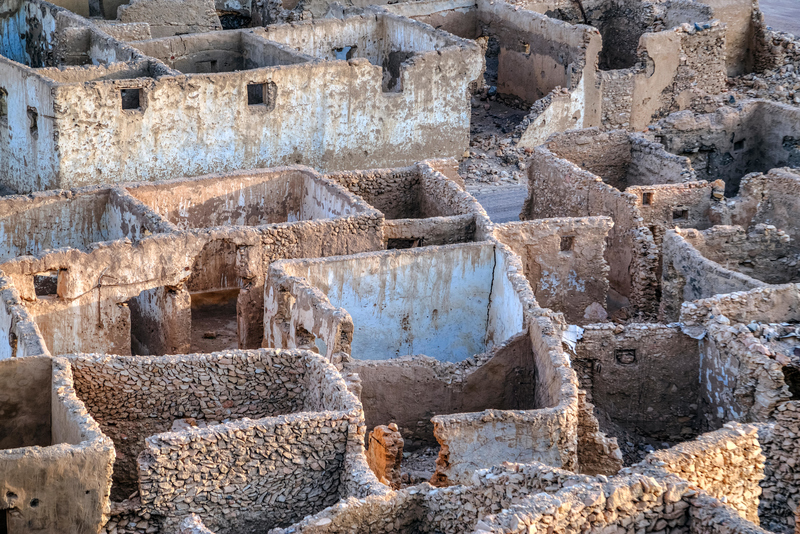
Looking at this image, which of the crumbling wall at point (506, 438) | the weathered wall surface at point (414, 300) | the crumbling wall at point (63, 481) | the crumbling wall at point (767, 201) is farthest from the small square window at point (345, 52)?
the crumbling wall at point (63, 481)

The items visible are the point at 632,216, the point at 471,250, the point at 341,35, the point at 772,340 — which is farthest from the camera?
the point at 341,35

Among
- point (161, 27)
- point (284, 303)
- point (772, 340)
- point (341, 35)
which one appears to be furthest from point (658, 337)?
point (161, 27)

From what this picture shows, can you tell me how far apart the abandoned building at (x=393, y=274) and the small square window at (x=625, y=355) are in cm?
4

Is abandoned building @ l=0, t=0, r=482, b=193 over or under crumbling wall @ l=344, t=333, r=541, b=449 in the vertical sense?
over

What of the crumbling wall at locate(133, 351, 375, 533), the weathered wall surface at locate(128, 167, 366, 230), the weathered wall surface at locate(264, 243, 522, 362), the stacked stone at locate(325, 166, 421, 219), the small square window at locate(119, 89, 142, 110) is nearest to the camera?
A: the crumbling wall at locate(133, 351, 375, 533)

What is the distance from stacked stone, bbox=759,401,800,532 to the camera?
15.5 metres

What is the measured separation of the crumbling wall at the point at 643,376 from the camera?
17656mm

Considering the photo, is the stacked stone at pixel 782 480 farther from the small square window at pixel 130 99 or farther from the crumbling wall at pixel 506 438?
the small square window at pixel 130 99

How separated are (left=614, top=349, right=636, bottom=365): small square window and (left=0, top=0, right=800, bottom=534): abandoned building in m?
0.04

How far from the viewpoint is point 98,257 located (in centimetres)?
1836

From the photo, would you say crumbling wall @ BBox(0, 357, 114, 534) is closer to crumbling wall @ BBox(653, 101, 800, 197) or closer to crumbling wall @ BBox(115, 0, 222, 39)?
crumbling wall @ BBox(653, 101, 800, 197)

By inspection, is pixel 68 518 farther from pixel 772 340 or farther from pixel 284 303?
pixel 772 340

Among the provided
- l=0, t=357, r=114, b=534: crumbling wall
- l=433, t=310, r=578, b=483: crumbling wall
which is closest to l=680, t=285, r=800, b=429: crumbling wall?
l=433, t=310, r=578, b=483: crumbling wall

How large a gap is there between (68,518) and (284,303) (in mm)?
5016
